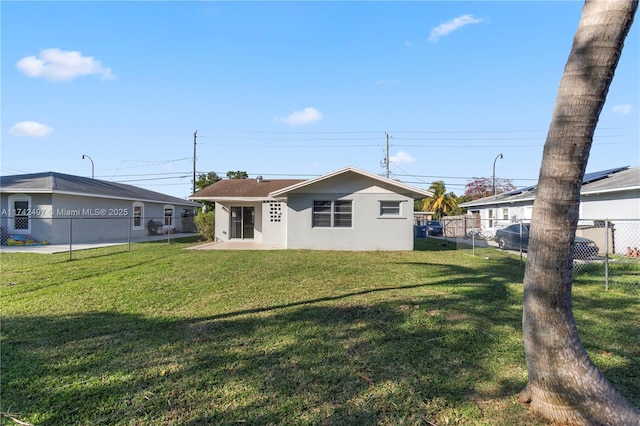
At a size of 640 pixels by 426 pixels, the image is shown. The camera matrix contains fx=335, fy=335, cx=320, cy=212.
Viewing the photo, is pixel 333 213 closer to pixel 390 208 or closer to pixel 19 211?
pixel 390 208

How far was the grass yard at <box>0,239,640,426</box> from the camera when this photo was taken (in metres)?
2.75

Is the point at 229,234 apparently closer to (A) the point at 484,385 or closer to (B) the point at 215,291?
(B) the point at 215,291

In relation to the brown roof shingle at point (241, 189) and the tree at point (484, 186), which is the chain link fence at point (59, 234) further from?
the tree at point (484, 186)

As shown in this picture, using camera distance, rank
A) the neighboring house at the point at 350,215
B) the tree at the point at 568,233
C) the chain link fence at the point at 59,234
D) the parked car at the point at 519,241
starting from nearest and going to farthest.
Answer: the tree at the point at 568,233, the parked car at the point at 519,241, the chain link fence at the point at 59,234, the neighboring house at the point at 350,215

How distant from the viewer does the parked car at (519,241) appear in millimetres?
11586

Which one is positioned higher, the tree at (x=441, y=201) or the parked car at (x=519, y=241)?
the tree at (x=441, y=201)

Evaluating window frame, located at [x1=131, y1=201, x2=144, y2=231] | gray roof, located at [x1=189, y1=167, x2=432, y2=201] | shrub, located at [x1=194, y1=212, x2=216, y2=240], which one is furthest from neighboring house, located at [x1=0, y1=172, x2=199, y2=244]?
gray roof, located at [x1=189, y1=167, x2=432, y2=201]

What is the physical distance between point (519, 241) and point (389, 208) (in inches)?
218

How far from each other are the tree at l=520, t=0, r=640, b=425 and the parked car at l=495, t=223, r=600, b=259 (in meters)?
11.3

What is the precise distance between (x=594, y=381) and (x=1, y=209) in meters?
22.3

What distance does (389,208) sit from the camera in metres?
15.5

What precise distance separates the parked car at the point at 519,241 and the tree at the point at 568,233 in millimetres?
11335

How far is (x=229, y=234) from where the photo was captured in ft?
62.1

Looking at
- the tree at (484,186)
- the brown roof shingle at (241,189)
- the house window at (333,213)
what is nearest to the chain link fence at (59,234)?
the brown roof shingle at (241,189)
